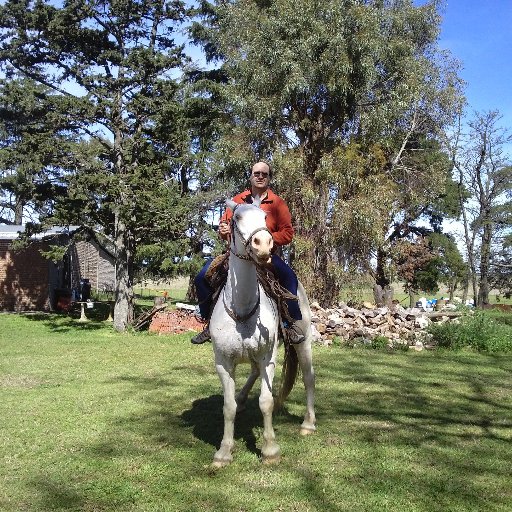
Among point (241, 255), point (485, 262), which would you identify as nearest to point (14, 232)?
point (241, 255)

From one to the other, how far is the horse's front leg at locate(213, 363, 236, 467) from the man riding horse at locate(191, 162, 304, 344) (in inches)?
30.7

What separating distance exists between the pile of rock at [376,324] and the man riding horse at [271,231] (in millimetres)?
8937

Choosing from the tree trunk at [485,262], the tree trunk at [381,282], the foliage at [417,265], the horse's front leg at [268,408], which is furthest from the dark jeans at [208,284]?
the tree trunk at [485,262]

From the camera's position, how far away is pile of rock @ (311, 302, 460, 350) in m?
14.4

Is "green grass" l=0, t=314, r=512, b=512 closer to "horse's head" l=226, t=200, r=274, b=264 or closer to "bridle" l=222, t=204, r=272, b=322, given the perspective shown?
"bridle" l=222, t=204, r=272, b=322

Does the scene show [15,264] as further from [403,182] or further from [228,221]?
[228,221]

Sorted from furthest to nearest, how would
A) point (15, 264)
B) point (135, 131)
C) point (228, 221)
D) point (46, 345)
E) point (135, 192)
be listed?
point (15, 264), point (135, 131), point (135, 192), point (46, 345), point (228, 221)

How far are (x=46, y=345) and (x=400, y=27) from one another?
57.8 ft

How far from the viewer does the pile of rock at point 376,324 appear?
1436cm

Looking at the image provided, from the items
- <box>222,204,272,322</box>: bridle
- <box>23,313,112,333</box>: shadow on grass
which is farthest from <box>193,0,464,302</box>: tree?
<box>222,204,272,322</box>: bridle

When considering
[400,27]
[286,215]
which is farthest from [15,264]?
[286,215]

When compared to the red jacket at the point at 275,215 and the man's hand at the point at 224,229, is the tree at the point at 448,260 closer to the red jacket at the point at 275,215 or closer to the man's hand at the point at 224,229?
the red jacket at the point at 275,215

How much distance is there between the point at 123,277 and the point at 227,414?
13924mm

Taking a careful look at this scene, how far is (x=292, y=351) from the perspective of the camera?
251 inches
